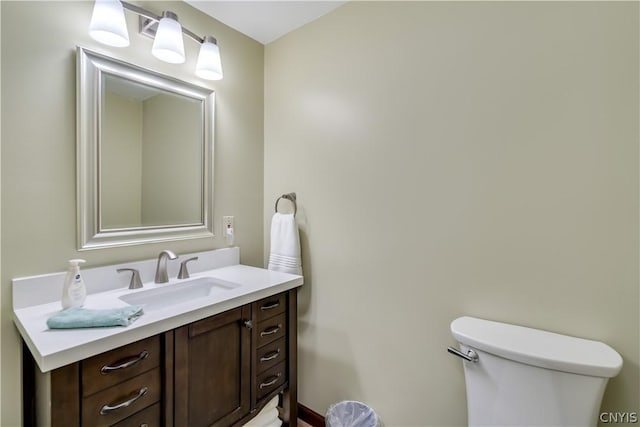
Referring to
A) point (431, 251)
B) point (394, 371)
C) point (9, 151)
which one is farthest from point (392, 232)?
point (9, 151)

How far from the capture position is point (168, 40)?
134 cm

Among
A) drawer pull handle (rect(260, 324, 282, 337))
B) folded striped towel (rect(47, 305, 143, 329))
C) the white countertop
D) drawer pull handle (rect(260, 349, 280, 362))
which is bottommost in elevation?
drawer pull handle (rect(260, 349, 280, 362))

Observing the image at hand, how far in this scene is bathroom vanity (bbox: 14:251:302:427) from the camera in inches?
32.7

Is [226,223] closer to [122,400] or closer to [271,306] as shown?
[271,306]

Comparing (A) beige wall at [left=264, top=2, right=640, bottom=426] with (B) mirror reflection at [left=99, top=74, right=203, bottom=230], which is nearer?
(A) beige wall at [left=264, top=2, right=640, bottom=426]

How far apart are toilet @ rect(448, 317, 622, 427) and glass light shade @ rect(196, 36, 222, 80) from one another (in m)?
1.65

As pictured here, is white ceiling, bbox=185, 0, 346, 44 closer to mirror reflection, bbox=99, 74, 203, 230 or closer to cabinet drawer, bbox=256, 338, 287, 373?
mirror reflection, bbox=99, 74, 203, 230

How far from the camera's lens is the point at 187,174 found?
163cm

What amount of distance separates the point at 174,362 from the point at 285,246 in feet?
2.66

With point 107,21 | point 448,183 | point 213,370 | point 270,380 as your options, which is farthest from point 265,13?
point 270,380

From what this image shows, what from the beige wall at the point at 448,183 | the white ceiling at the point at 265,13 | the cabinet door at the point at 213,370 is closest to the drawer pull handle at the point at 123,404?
the cabinet door at the point at 213,370

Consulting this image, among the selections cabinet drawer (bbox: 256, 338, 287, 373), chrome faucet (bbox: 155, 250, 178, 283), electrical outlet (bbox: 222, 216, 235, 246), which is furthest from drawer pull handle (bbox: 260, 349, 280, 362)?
electrical outlet (bbox: 222, 216, 235, 246)

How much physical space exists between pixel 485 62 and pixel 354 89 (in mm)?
610

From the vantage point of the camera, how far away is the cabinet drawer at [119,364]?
86 centimetres
